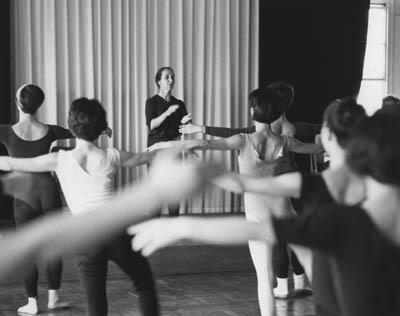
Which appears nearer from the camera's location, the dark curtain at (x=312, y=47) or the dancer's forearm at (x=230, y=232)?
the dancer's forearm at (x=230, y=232)

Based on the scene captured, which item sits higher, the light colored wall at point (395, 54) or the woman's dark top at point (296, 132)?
the light colored wall at point (395, 54)

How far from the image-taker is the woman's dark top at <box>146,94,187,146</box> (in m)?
6.70

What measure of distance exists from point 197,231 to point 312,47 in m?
7.18

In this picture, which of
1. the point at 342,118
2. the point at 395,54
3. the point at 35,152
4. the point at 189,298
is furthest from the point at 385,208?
the point at 395,54

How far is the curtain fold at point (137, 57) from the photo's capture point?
25.5 ft

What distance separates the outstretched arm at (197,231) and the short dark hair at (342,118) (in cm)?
88

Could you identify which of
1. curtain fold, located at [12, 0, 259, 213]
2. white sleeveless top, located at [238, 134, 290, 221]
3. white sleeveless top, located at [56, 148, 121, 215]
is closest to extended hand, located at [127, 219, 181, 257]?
white sleeveless top, located at [56, 148, 121, 215]

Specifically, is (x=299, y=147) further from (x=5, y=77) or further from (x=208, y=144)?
(x=5, y=77)

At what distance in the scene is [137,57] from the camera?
8.11 meters

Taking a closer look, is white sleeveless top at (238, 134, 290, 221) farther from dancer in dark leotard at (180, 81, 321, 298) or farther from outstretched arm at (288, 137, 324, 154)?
dancer in dark leotard at (180, 81, 321, 298)

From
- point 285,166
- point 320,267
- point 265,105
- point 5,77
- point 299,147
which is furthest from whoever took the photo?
point 5,77

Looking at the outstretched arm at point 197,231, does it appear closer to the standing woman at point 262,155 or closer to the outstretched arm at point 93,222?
the outstretched arm at point 93,222

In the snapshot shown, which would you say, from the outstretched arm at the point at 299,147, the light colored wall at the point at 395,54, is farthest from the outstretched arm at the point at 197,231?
the light colored wall at the point at 395,54

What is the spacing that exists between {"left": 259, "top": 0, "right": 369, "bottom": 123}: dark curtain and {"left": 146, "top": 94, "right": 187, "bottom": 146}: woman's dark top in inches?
84.8
